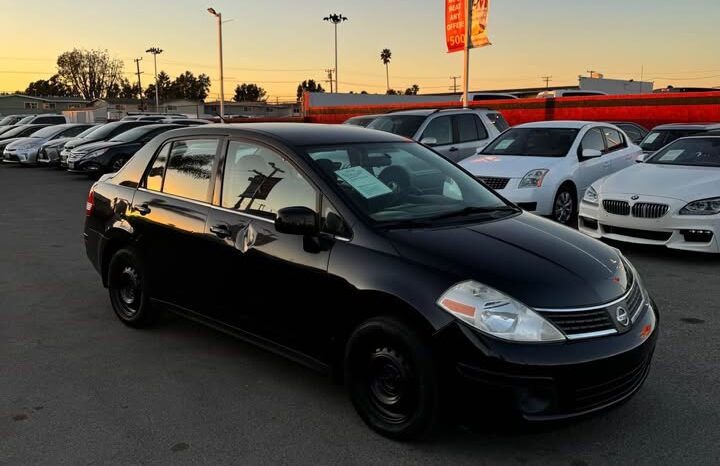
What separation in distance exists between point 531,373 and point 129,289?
348 cm

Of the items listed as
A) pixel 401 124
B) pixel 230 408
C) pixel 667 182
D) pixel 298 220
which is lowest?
pixel 230 408

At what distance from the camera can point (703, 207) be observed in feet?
23.4

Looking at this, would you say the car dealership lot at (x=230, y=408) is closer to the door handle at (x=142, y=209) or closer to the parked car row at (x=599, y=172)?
the door handle at (x=142, y=209)

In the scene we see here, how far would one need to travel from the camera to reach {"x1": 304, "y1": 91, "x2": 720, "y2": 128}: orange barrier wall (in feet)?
68.1

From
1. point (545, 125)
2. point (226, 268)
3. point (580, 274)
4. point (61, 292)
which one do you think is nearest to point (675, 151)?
point (545, 125)

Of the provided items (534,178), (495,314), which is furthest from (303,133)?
(534,178)

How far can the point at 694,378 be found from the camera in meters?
4.07

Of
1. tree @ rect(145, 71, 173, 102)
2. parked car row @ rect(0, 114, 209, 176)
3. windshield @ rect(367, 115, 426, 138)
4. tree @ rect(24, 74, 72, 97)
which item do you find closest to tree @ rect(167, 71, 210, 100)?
tree @ rect(145, 71, 173, 102)

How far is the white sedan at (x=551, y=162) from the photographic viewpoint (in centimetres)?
919

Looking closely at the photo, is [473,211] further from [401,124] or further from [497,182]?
[401,124]

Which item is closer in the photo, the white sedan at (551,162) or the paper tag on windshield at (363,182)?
the paper tag on windshield at (363,182)

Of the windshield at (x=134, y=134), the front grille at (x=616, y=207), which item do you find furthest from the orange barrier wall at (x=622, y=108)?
the front grille at (x=616, y=207)

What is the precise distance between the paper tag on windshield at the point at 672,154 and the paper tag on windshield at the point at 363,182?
20.5 feet

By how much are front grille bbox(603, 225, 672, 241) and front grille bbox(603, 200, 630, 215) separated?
0.19 meters
